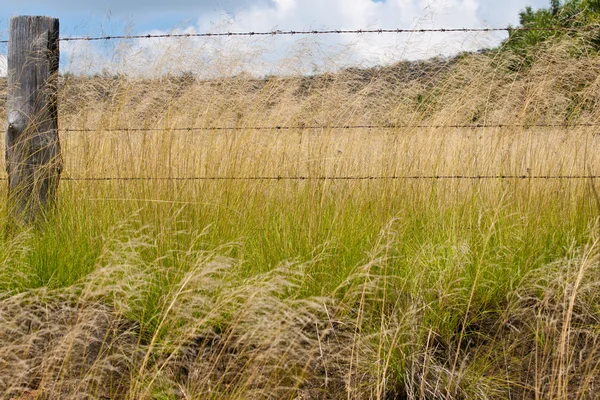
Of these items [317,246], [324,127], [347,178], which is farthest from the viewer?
[324,127]

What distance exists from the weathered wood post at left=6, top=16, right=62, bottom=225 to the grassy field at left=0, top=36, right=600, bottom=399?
0.15 m

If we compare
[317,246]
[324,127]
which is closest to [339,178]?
[324,127]

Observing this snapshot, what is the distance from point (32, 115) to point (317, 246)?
93.1 inches

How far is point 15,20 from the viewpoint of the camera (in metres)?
4.72

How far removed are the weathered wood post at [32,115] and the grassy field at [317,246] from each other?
15 centimetres

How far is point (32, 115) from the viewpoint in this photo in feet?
15.3

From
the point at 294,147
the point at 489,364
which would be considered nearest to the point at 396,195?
the point at 294,147

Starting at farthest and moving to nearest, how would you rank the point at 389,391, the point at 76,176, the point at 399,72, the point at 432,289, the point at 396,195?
the point at 399,72 → the point at 76,176 → the point at 396,195 → the point at 432,289 → the point at 389,391

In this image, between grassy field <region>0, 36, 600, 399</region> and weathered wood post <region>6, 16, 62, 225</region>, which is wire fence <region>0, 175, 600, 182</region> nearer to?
grassy field <region>0, 36, 600, 399</region>

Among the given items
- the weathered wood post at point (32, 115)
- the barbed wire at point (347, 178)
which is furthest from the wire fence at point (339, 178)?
the weathered wood post at point (32, 115)

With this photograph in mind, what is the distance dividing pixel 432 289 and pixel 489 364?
1.33ft

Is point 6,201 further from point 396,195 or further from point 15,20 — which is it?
point 396,195

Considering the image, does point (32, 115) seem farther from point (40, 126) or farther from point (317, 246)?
point (317, 246)

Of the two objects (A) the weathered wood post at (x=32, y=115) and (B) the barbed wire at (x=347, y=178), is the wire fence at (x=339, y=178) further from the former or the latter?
(A) the weathered wood post at (x=32, y=115)
